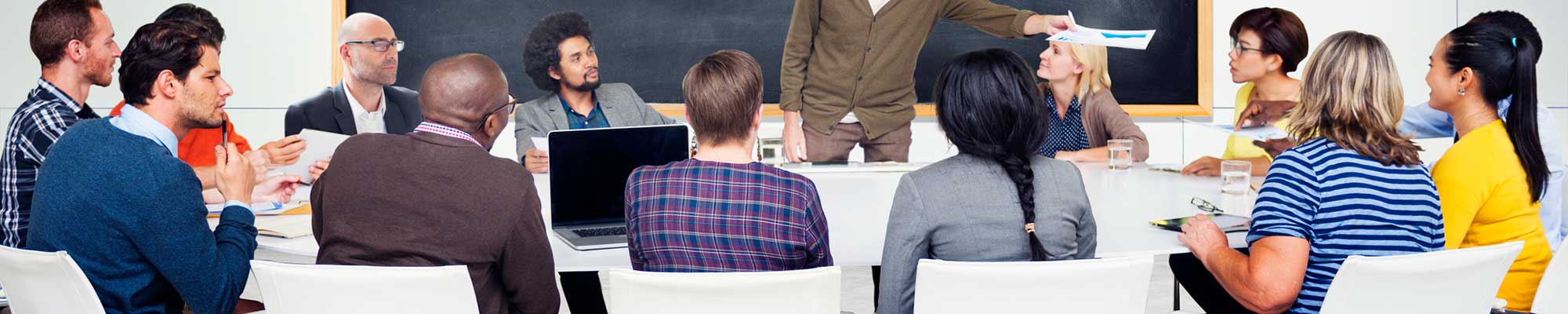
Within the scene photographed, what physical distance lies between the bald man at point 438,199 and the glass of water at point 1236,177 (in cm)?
164

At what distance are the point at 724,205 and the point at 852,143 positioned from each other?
7.27 feet

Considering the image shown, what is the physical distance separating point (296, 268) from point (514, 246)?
34cm

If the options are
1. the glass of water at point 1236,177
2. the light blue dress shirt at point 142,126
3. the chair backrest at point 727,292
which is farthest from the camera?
the glass of water at point 1236,177

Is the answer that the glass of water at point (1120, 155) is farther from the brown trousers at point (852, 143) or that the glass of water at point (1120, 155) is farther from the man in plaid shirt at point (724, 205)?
the man in plaid shirt at point (724, 205)

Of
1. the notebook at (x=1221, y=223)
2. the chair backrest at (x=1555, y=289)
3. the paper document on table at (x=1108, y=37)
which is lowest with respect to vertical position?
the chair backrest at (x=1555, y=289)

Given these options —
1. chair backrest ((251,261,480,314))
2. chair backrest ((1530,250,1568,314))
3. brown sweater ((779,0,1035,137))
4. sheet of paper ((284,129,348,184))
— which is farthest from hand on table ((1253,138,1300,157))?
sheet of paper ((284,129,348,184))

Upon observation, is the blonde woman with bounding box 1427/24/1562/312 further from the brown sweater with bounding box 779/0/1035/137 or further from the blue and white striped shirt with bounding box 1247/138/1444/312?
the brown sweater with bounding box 779/0/1035/137

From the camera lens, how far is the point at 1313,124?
186 cm

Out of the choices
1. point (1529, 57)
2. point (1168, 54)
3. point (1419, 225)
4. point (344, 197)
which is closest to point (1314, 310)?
point (1419, 225)

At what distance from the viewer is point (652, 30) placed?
4965 mm

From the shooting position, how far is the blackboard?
4.95 metres

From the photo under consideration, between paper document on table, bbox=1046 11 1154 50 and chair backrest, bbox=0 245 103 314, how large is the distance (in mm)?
2406

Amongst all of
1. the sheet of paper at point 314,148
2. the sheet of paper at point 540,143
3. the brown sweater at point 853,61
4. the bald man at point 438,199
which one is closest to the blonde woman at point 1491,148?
the bald man at point 438,199

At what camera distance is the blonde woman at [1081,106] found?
3596mm
